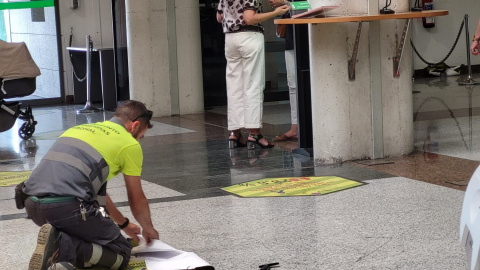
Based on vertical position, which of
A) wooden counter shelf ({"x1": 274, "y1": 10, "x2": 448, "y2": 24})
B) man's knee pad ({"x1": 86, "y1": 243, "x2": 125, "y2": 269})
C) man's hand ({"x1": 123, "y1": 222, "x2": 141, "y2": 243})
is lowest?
man's knee pad ({"x1": 86, "y1": 243, "x2": 125, "y2": 269})

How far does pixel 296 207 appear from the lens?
638 cm

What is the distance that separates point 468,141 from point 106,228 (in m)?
5.13

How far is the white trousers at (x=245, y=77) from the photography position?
29.2 ft

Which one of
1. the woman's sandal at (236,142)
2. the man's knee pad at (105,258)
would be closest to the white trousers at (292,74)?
the woman's sandal at (236,142)

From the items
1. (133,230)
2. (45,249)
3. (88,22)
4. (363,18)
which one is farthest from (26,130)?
(45,249)

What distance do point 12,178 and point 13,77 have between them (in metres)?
2.30

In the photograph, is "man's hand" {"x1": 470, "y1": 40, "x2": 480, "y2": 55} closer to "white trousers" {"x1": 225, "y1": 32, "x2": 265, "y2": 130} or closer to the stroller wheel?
"white trousers" {"x1": 225, "y1": 32, "x2": 265, "y2": 130}

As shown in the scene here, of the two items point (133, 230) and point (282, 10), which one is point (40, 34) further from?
point (133, 230)

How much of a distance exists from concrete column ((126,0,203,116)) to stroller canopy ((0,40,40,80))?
2072 millimetres

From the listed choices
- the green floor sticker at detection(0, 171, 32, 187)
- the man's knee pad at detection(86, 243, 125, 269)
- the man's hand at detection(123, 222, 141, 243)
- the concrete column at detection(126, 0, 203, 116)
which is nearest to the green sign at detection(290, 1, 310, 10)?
the green floor sticker at detection(0, 171, 32, 187)

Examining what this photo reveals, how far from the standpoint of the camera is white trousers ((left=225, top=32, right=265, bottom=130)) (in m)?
8.89

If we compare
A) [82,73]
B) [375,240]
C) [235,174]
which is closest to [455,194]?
[375,240]

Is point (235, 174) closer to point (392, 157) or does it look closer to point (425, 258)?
point (392, 157)

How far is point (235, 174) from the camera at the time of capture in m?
7.83
